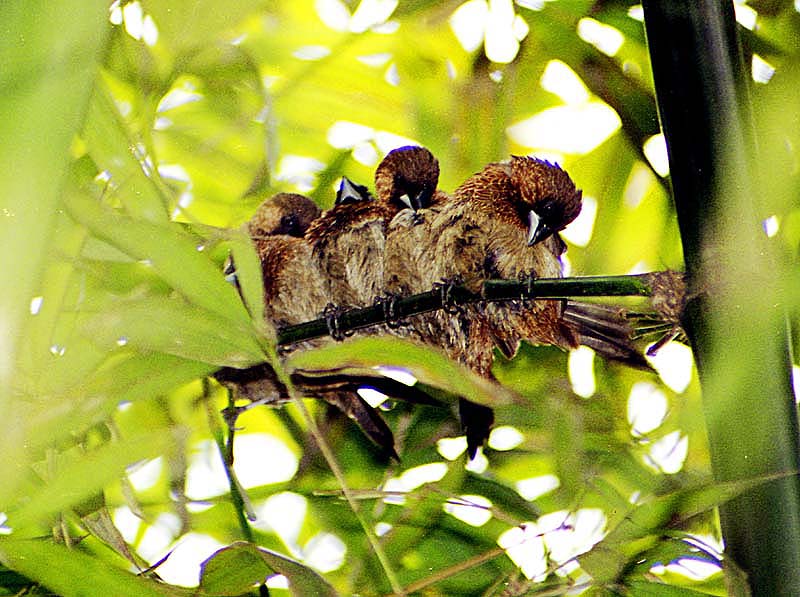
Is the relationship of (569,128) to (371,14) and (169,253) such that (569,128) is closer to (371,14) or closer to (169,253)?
(371,14)

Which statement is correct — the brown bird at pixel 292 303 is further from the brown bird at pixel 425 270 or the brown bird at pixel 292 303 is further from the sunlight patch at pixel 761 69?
the sunlight patch at pixel 761 69

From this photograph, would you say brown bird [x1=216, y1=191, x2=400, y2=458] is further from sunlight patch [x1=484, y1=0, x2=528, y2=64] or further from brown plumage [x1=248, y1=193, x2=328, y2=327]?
sunlight patch [x1=484, y1=0, x2=528, y2=64]

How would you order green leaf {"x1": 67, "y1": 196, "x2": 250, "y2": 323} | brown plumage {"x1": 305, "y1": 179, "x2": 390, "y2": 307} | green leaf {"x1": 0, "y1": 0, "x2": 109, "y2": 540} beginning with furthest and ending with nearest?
brown plumage {"x1": 305, "y1": 179, "x2": 390, "y2": 307} < green leaf {"x1": 67, "y1": 196, "x2": 250, "y2": 323} < green leaf {"x1": 0, "y1": 0, "x2": 109, "y2": 540}

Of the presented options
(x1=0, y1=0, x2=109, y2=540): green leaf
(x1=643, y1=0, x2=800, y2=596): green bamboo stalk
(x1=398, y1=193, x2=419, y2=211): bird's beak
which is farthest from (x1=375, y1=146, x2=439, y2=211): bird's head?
(x1=0, y1=0, x2=109, y2=540): green leaf

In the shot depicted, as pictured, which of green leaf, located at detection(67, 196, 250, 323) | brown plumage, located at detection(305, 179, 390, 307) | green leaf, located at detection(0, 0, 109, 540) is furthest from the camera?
brown plumage, located at detection(305, 179, 390, 307)

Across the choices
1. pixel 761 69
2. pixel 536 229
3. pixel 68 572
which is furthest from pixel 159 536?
pixel 761 69

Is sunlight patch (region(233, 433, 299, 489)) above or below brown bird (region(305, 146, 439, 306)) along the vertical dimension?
below

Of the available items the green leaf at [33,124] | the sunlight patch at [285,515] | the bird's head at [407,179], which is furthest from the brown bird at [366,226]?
the green leaf at [33,124]

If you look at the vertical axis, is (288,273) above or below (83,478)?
above
